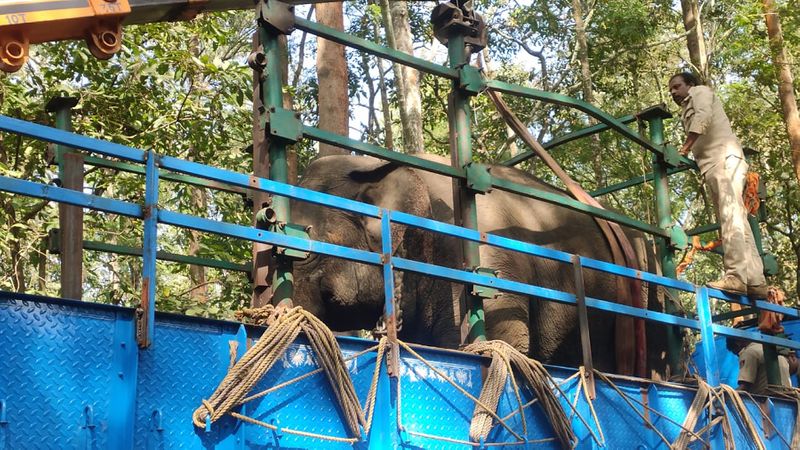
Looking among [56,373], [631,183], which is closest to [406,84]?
[631,183]

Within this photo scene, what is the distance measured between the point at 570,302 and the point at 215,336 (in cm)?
229

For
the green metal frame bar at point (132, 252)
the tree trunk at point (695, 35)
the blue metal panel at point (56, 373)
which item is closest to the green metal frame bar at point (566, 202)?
the green metal frame bar at point (132, 252)

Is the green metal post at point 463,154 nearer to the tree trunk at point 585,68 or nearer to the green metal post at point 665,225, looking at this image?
the green metal post at point 665,225

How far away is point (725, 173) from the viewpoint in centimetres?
719

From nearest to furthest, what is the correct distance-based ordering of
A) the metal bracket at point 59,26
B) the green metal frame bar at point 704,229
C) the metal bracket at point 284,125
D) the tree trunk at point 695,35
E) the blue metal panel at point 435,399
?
the metal bracket at point 59,26 < the blue metal panel at point 435,399 < the metal bracket at point 284,125 < the green metal frame bar at point 704,229 < the tree trunk at point 695,35

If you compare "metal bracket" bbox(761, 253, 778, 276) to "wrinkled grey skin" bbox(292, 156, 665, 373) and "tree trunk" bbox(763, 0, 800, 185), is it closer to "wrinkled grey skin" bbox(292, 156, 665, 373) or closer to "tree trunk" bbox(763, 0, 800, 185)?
"wrinkled grey skin" bbox(292, 156, 665, 373)

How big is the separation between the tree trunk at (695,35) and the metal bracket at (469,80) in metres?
11.1

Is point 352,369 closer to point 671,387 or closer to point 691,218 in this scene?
point 671,387

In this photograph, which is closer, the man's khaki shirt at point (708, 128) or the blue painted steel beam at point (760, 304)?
the blue painted steel beam at point (760, 304)

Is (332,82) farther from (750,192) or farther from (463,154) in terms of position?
(463,154)

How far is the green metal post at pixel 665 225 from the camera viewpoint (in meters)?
6.81

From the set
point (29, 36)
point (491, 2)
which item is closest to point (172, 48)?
point (29, 36)

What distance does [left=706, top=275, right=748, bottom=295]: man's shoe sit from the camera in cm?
679

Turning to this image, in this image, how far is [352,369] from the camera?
437cm
